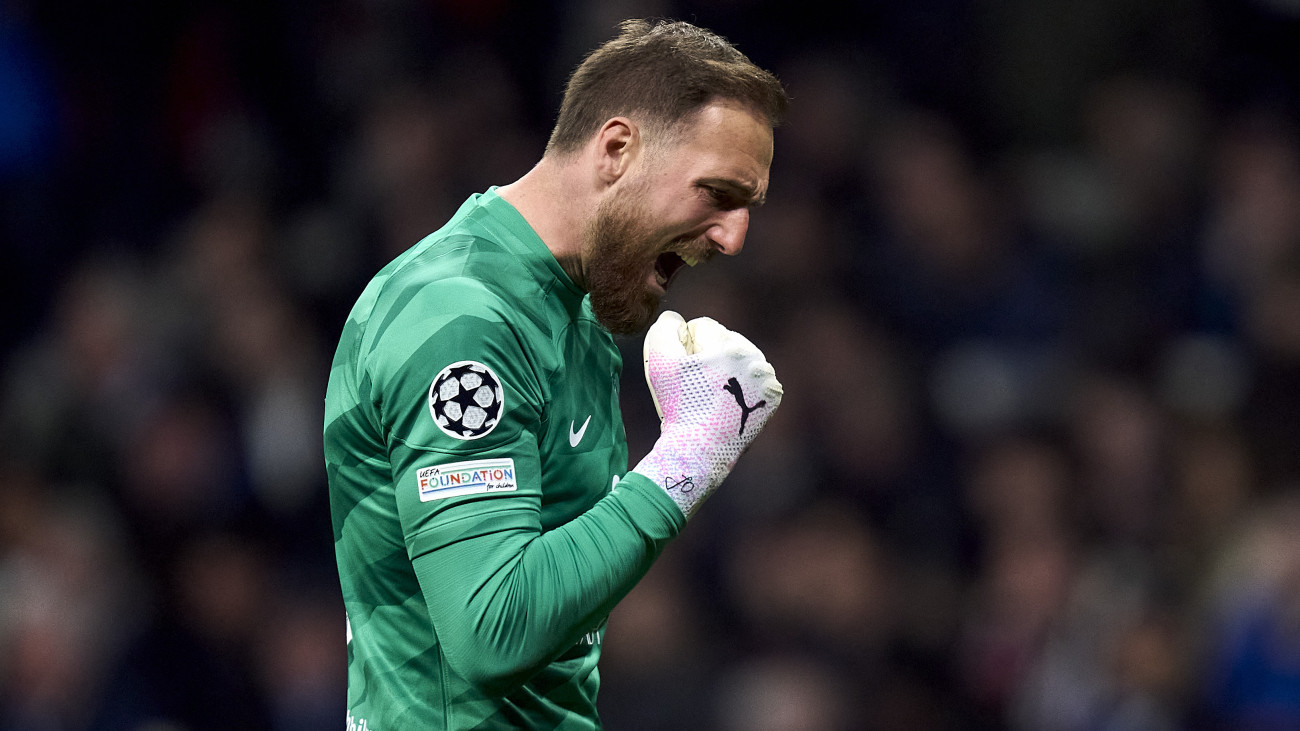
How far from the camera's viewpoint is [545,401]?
1.99 m

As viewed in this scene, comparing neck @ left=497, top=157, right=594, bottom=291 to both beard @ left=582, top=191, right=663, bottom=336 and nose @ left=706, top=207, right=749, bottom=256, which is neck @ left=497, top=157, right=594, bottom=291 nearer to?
beard @ left=582, top=191, right=663, bottom=336

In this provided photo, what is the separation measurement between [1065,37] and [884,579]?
2.94 meters

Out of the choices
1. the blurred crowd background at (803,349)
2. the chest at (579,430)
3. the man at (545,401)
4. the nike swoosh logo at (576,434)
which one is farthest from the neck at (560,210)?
the blurred crowd background at (803,349)

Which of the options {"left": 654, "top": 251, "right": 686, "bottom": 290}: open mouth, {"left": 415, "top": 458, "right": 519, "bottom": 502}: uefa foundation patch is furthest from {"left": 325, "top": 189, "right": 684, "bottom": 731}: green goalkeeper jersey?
{"left": 654, "top": 251, "right": 686, "bottom": 290}: open mouth

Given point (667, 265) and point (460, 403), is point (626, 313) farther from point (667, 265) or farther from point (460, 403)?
point (460, 403)

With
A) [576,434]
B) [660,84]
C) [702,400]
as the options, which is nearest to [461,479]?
[576,434]

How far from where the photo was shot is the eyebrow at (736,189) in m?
2.10

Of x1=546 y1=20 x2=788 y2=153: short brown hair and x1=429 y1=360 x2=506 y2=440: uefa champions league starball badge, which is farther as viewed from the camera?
x1=546 y1=20 x2=788 y2=153: short brown hair

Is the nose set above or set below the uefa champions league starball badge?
above

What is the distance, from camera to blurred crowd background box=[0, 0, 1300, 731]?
5012mm

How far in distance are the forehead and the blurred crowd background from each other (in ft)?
10.5

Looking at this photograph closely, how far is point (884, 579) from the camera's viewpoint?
5191 millimetres

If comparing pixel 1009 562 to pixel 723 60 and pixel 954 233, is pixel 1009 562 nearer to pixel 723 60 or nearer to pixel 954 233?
pixel 954 233

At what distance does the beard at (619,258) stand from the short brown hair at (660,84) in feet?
0.47
